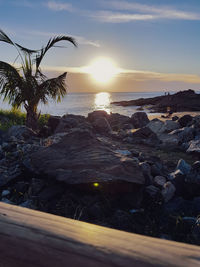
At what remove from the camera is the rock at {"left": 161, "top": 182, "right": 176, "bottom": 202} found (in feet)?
12.7

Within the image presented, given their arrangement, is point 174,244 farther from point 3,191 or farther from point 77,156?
point 3,191

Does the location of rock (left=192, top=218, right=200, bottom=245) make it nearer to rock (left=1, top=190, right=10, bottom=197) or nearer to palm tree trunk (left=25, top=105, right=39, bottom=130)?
rock (left=1, top=190, right=10, bottom=197)

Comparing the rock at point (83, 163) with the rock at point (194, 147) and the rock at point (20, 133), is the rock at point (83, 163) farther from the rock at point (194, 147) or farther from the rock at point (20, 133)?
the rock at point (194, 147)

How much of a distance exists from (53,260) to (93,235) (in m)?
0.15

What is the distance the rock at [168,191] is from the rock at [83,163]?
518mm

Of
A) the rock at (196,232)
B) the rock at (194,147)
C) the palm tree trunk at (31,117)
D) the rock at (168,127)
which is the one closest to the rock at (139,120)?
the rock at (168,127)

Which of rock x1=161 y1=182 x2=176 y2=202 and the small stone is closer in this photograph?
rock x1=161 y1=182 x2=176 y2=202

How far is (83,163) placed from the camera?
3.87 metres

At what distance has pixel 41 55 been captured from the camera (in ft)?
32.8

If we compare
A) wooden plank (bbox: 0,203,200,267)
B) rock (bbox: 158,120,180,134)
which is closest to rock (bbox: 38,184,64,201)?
wooden plank (bbox: 0,203,200,267)

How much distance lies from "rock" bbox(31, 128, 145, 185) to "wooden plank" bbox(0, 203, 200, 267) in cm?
267

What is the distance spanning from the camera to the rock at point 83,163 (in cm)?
358

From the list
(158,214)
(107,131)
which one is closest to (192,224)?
(158,214)

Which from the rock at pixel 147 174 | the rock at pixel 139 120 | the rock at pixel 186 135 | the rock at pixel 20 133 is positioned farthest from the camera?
the rock at pixel 139 120
